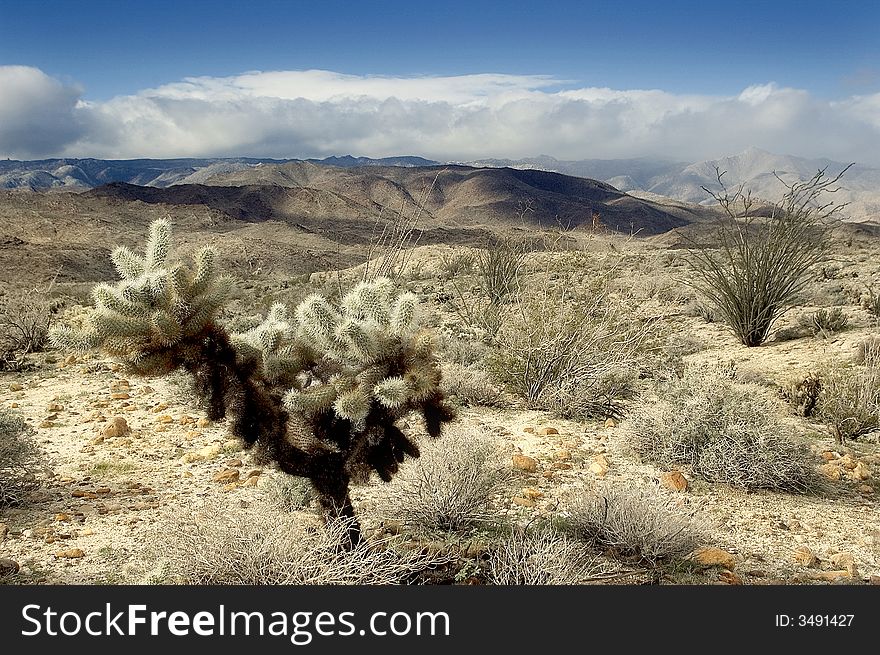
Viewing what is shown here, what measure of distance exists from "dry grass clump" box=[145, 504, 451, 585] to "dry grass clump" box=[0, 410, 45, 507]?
2.17 metres

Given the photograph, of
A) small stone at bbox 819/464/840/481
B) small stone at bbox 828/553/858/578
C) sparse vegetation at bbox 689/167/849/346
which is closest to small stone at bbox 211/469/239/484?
small stone at bbox 828/553/858/578

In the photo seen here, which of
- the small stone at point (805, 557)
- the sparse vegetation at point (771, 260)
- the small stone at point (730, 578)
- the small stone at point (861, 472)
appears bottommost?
the small stone at point (861, 472)

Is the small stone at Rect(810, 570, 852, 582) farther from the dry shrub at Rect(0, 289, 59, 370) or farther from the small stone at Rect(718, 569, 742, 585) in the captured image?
the dry shrub at Rect(0, 289, 59, 370)

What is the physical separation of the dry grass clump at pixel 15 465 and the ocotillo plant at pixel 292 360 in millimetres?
2282

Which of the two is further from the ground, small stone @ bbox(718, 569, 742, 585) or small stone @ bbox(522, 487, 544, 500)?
small stone @ bbox(718, 569, 742, 585)

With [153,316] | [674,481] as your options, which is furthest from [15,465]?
[674,481]

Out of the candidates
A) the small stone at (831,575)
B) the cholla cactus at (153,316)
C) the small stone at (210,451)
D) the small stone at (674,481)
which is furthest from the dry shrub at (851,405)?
the cholla cactus at (153,316)

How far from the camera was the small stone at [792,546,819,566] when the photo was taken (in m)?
4.54

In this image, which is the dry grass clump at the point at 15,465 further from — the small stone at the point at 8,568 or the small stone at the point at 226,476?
the small stone at the point at 226,476

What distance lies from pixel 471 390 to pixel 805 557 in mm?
4642

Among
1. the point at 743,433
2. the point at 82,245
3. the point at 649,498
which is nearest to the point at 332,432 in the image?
the point at 649,498

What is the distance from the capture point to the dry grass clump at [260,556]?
3518mm

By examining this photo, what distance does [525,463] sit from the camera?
20.5 feet

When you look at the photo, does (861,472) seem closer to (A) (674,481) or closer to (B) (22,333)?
(A) (674,481)
